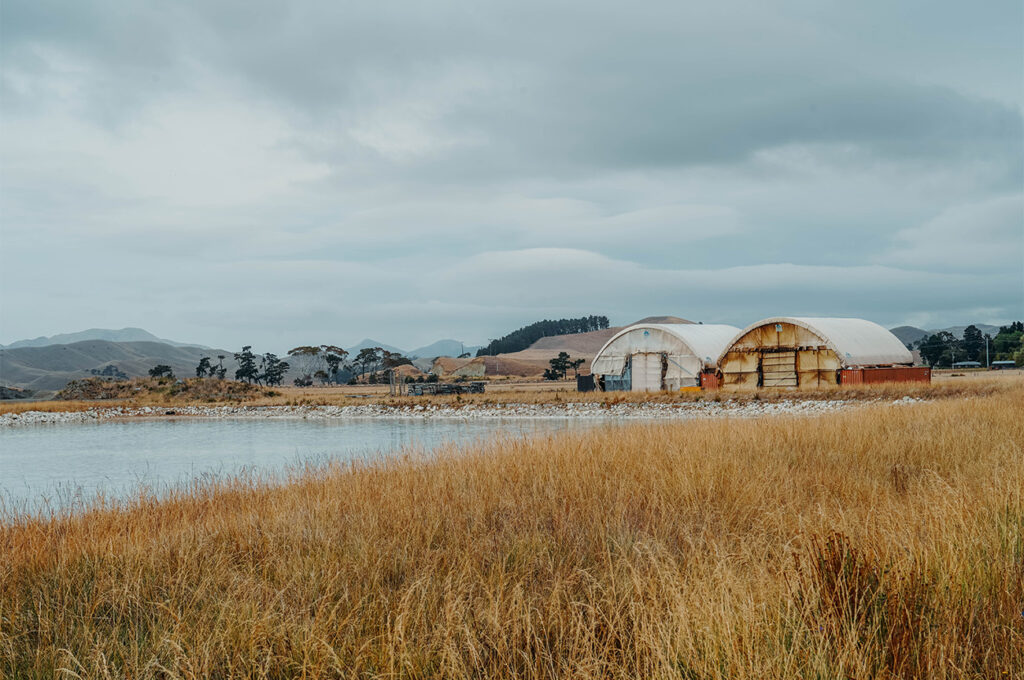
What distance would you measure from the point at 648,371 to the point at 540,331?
149 m

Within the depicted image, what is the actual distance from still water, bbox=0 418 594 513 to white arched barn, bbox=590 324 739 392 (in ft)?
43.2

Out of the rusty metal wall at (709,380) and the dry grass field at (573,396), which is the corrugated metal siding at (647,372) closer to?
the rusty metal wall at (709,380)

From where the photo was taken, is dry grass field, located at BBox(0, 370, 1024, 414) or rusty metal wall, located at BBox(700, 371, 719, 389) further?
rusty metal wall, located at BBox(700, 371, 719, 389)

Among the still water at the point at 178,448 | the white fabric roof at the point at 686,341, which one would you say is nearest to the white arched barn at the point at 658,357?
the white fabric roof at the point at 686,341

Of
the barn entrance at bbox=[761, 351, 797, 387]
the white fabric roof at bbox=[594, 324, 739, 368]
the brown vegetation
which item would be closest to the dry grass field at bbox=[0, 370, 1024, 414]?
the brown vegetation

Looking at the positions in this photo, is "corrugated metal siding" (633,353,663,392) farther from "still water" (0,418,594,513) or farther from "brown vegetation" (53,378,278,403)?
"brown vegetation" (53,378,278,403)

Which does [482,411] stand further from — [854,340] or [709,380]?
[854,340]

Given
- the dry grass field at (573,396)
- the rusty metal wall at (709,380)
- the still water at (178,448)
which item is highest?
the rusty metal wall at (709,380)

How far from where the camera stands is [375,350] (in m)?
106

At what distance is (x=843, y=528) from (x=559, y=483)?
302 cm

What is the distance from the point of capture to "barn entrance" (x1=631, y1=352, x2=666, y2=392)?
126 ft

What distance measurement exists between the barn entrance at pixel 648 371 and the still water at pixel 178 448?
1318 centimetres

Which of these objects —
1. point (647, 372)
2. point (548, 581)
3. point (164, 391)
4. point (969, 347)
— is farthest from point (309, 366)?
point (548, 581)

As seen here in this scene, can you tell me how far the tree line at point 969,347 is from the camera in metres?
90.5
